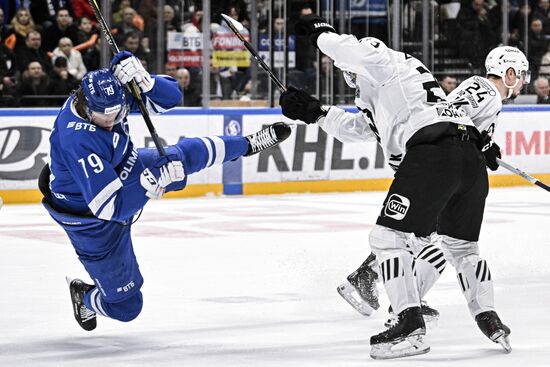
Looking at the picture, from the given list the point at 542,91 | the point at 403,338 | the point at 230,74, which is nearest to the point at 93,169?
the point at 403,338

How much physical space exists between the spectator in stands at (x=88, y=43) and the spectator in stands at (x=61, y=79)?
0.58 ft

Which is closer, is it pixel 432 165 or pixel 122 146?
pixel 432 165

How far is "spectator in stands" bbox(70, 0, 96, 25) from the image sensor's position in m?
11.5

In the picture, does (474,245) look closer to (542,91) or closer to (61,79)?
(61,79)

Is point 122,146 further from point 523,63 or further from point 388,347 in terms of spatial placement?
point 523,63

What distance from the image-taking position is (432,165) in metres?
4.50

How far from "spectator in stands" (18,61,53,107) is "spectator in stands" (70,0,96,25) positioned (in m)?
0.62

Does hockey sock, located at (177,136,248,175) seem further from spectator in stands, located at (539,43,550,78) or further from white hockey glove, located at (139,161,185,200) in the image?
spectator in stands, located at (539,43,550,78)

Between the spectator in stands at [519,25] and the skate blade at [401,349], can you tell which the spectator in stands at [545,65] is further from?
the skate blade at [401,349]

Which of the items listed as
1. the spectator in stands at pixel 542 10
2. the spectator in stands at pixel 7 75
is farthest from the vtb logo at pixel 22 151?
the spectator in stands at pixel 542 10

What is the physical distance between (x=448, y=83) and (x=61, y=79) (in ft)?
12.9

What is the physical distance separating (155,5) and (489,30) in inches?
149

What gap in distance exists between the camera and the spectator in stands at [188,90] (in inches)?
456

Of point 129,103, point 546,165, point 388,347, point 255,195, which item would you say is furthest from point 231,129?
point 388,347
